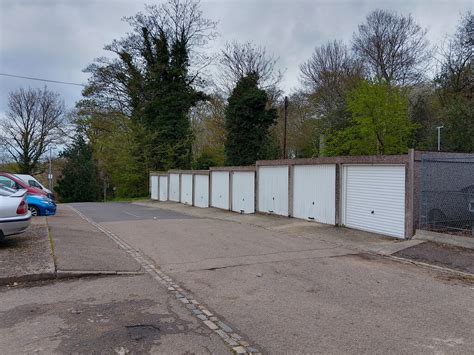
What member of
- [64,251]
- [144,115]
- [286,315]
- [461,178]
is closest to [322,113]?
[144,115]

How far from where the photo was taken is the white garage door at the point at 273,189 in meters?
19.4

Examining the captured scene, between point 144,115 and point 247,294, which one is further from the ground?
point 144,115

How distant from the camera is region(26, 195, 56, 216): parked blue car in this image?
57.3 ft

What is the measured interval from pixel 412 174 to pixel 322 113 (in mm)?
25533

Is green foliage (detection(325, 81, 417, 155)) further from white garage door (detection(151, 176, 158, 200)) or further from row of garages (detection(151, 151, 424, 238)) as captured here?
white garage door (detection(151, 176, 158, 200))

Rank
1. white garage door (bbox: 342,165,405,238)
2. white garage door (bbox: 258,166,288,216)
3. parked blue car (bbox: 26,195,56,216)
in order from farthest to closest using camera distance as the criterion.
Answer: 1. white garage door (bbox: 258,166,288,216)
2. parked blue car (bbox: 26,195,56,216)
3. white garage door (bbox: 342,165,405,238)

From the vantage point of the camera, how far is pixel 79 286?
710cm

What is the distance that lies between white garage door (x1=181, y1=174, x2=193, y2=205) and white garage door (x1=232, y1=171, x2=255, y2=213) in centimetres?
739

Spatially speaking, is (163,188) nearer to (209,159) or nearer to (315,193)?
(209,159)

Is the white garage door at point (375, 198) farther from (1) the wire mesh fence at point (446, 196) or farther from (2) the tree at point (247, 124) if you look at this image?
(2) the tree at point (247, 124)

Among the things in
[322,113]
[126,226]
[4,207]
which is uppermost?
[322,113]

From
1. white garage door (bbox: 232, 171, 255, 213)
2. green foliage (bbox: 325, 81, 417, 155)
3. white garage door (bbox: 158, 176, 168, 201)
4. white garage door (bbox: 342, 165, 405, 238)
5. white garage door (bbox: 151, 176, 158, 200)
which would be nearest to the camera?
white garage door (bbox: 342, 165, 405, 238)

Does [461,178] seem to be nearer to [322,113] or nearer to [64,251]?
[64,251]

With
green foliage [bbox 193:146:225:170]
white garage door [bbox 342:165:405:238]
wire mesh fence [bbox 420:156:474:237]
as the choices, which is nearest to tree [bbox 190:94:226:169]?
green foliage [bbox 193:146:225:170]
